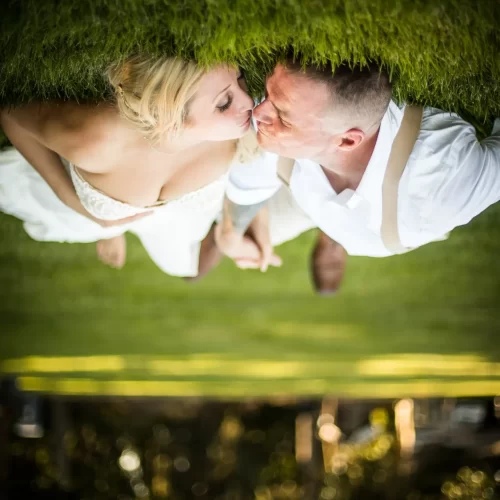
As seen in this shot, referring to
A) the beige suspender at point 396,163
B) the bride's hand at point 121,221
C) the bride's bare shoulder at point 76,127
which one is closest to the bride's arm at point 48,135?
the bride's bare shoulder at point 76,127

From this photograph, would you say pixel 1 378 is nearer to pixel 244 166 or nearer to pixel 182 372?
pixel 182 372

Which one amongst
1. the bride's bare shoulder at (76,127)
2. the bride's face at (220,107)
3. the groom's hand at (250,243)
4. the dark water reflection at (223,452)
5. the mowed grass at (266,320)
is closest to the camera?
the bride's face at (220,107)

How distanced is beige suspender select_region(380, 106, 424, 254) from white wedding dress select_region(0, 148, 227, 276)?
1.51 ft

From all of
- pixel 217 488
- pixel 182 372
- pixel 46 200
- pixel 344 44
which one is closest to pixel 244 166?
pixel 344 44

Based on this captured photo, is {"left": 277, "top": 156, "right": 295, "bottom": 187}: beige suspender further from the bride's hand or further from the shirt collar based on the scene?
the bride's hand

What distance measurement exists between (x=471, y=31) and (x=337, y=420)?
2579mm

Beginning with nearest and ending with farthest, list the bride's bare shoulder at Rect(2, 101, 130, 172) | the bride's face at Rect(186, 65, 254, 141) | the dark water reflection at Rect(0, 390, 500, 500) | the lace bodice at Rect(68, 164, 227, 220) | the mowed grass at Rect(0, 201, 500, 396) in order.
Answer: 1. the bride's face at Rect(186, 65, 254, 141)
2. the bride's bare shoulder at Rect(2, 101, 130, 172)
3. the lace bodice at Rect(68, 164, 227, 220)
4. the mowed grass at Rect(0, 201, 500, 396)
5. the dark water reflection at Rect(0, 390, 500, 500)

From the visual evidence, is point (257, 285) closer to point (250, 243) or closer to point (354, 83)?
point (250, 243)

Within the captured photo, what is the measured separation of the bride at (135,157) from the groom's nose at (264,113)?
33mm

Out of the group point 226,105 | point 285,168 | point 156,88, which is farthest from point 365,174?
point 156,88

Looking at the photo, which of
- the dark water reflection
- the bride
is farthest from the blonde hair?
the dark water reflection

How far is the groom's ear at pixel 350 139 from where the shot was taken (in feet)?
4.79

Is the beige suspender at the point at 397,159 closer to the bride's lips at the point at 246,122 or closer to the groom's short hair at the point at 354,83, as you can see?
the groom's short hair at the point at 354,83

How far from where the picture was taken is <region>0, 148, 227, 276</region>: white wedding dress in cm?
176
